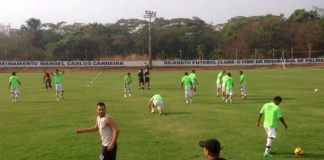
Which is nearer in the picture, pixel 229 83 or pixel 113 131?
pixel 113 131

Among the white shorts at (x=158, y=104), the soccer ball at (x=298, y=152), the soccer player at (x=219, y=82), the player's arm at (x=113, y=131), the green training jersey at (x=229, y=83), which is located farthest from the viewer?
the soccer player at (x=219, y=82)

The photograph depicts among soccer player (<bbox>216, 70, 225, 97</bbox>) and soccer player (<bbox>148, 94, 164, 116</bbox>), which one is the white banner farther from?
soccer player (<bbox>148, 94, 164, 116</bbox>)

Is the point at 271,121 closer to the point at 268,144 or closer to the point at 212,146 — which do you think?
the point at 268,144

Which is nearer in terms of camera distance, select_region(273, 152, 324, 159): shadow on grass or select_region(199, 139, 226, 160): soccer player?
select_region(199, 139, 226, 160): soccer player

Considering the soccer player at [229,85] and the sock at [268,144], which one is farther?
the soccer player at [229,85]

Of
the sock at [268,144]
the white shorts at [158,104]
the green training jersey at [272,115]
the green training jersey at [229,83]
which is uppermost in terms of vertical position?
the green training jersey at [229,83]

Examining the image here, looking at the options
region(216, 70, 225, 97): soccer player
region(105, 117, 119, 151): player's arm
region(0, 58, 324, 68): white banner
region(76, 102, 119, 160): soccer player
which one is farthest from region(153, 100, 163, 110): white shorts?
region(0, 58, 324, 68): white banner

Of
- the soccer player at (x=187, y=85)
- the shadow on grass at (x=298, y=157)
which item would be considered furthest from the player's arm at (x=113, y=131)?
the soccer player at (x=187, y=85)

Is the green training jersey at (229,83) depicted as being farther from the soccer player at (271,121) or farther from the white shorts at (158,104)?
the soccer player at (271,121)

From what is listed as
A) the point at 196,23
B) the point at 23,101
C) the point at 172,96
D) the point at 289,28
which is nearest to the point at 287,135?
the point at 172,96

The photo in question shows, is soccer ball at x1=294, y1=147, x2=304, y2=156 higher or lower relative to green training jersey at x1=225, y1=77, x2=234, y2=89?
lower

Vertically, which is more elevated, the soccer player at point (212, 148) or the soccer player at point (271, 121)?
the soccer player at point (212, 148)

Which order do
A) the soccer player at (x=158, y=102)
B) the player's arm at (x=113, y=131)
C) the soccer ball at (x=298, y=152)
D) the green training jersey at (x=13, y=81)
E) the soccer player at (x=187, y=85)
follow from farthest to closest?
the green training jersey at (x=13, y=81) → the soccer player at (x=187, y=85) → the soccer player at (x=158, y=102) → the soccer ball at (x=298, y=152) → the player's arm at (x=113, y=131)

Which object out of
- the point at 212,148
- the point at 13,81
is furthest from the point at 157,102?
the point at 212,148
